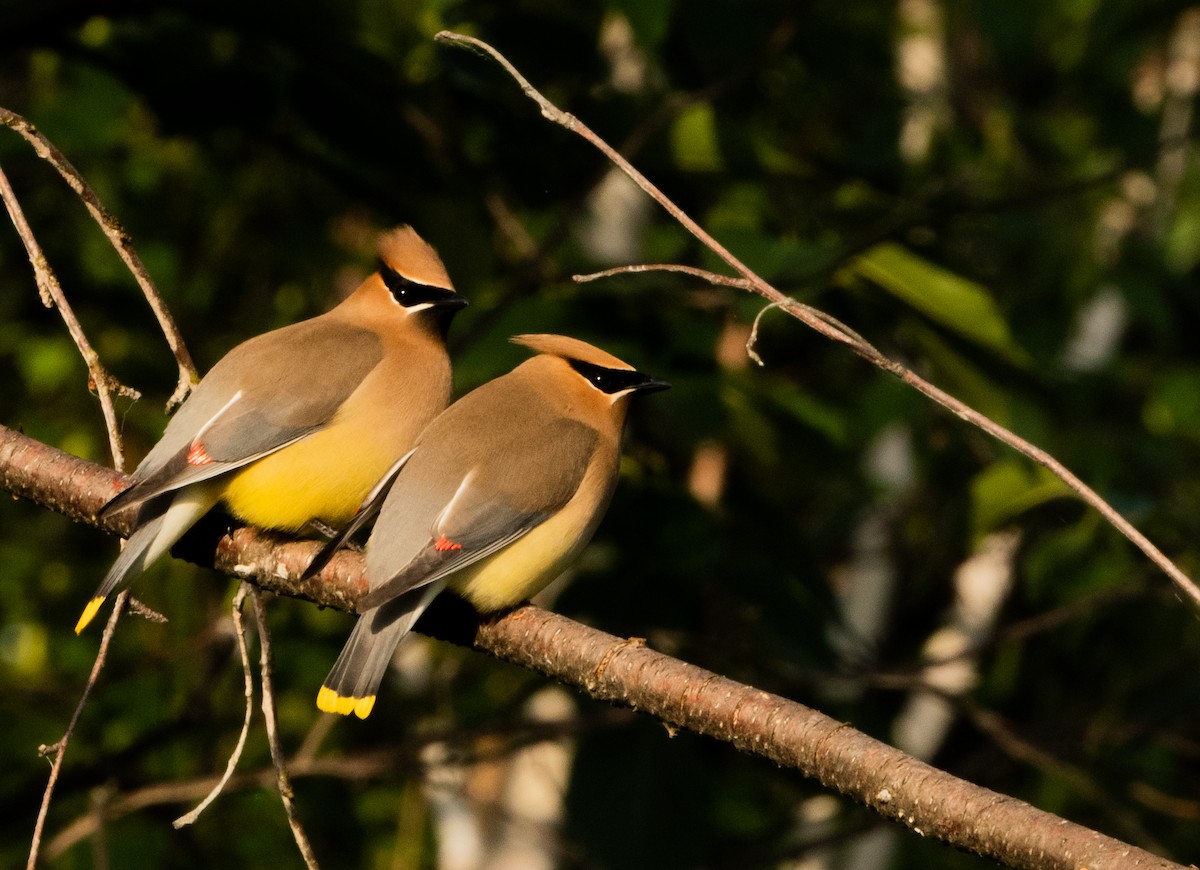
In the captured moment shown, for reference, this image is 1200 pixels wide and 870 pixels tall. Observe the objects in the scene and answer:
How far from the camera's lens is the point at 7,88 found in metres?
6.96

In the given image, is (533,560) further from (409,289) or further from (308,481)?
(409,289)

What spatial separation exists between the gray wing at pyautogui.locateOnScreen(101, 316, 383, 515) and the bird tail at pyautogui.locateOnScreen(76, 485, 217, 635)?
0.09 m

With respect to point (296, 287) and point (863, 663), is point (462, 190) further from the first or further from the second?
point (296, 287)

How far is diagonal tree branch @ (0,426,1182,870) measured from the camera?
1856mm

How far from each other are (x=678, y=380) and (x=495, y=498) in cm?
140

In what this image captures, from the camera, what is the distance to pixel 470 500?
2.76 m

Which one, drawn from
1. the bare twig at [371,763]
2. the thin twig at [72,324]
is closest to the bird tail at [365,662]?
the thin twig at [72,324]

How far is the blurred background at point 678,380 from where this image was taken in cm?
428

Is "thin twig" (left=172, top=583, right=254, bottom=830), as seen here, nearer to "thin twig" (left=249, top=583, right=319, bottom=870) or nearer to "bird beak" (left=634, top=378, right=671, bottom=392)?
"thin twig" (left=249, top=583, right=319, bottom=870)

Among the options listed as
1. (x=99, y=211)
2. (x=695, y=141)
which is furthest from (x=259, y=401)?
(x=695, y=141)

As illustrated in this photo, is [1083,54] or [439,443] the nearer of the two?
[439,443]

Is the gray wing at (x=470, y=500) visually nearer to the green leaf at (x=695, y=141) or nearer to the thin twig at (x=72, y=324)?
the thin twig at (x=72, y=324)

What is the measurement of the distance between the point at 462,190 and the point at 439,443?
73.0 inches

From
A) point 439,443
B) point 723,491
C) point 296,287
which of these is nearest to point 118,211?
point 296,287
